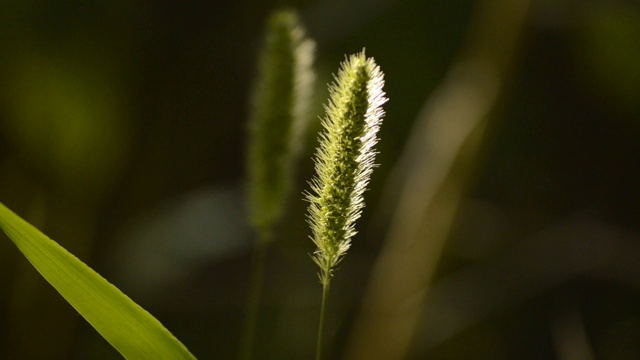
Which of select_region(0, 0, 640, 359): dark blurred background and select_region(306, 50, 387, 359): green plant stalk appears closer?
select_region(306, 50, 387, 359): green plant stalk

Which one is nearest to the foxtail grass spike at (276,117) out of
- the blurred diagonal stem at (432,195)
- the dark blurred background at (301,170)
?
the blurred diagonal stem at (432,195)

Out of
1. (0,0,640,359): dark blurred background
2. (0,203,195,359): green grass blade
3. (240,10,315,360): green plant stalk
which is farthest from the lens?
(0,0,640,359): dark blurred background

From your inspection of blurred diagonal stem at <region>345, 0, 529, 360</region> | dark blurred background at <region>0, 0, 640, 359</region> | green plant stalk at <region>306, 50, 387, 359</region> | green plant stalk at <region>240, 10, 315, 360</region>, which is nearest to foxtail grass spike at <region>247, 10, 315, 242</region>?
green plant stalk at <region>240, 10, 315, 360</region>

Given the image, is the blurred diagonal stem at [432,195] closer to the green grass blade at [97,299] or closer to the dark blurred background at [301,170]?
the dark blurred background at [301,170]

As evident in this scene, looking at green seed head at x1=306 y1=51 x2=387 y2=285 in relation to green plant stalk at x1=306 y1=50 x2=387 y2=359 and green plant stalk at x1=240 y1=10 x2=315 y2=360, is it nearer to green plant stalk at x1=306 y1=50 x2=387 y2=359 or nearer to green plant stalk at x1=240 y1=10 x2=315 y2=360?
green plant stalk at x1=306 y1=50 x2=387 y2=359

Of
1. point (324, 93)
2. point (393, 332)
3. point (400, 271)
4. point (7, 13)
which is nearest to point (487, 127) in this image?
point (400, 271)

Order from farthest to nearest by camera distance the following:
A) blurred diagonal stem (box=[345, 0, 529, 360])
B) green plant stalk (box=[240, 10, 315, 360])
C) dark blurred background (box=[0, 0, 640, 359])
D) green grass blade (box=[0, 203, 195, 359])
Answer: dark blurred background (box=[0, 0, 640, 359])
blurred diagonal stem (box=[345, 0, 529, 360])
green plant stalk (box=[240, 10, 315, 360])
green grass blade (box=[0, 203, 195, 359])
